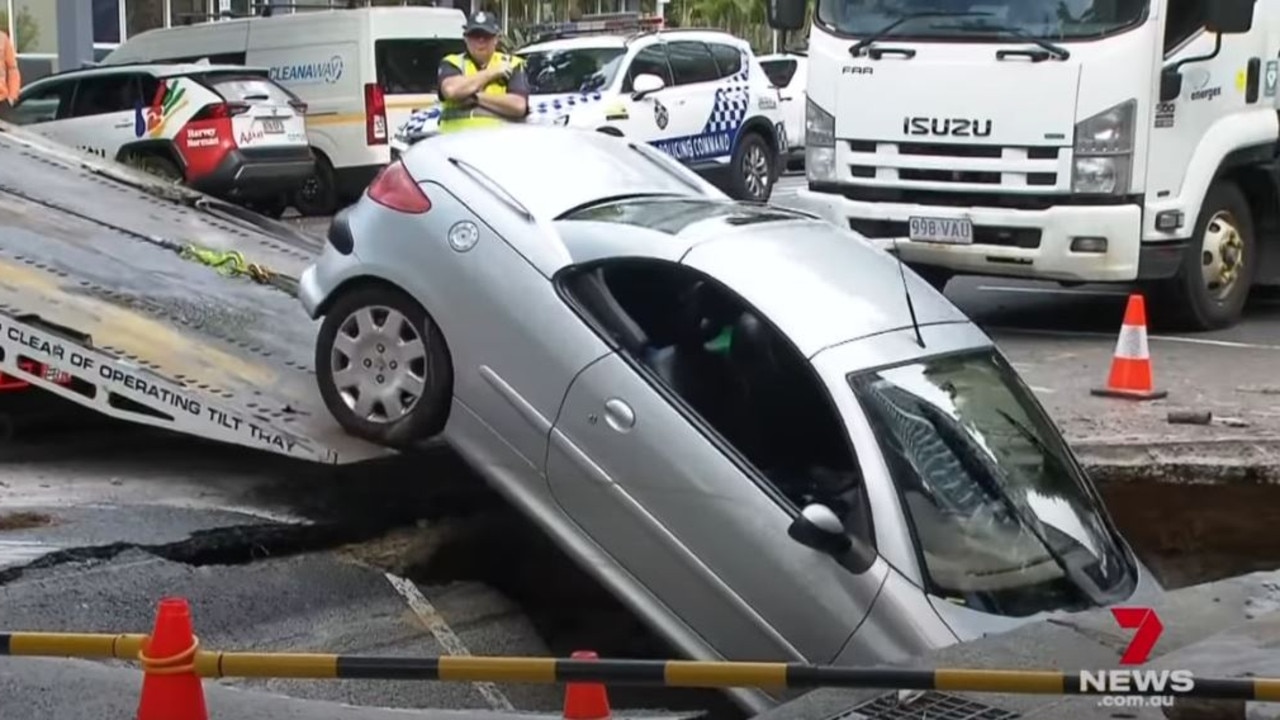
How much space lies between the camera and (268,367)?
24.7 feet

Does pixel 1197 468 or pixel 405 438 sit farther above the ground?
pixel 405 438

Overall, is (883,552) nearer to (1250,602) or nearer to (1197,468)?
(1250,602)

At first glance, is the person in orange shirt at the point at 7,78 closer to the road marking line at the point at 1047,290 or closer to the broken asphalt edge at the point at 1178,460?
the road marking line at the point at 1047,290

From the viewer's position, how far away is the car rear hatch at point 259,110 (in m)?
18.0

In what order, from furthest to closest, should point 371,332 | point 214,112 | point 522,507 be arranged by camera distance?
point 214,112, point 371,332, point 522,507

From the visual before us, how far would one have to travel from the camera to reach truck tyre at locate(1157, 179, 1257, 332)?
430 inches

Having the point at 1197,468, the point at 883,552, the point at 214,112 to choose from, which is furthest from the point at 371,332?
the point at 214,112

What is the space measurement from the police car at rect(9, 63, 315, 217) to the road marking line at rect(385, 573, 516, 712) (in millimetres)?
11703

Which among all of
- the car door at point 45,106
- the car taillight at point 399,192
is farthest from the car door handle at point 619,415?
the car door at point 45,106

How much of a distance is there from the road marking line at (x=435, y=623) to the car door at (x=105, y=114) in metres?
12.4

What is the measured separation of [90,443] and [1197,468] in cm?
513

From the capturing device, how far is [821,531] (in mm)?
5426

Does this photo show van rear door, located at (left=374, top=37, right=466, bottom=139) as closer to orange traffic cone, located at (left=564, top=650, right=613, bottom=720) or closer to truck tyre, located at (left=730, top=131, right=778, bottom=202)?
truck tyre, located at (left=730, top=131, right=778, bottom=202)

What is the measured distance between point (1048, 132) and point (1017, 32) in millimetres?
603
